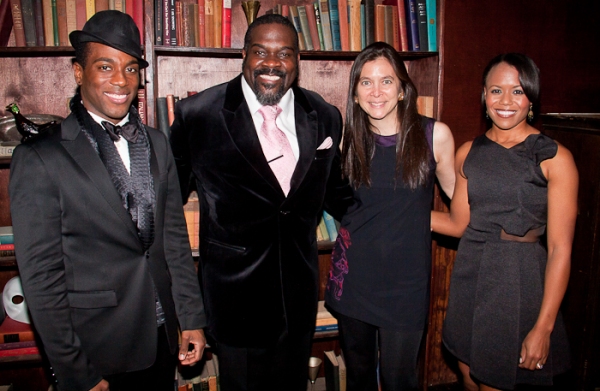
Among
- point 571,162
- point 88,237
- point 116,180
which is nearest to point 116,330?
point 88,237

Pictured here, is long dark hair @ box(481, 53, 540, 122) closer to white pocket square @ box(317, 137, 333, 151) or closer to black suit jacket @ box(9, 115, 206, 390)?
white pocket square @ box(317, 137, 333, 151)

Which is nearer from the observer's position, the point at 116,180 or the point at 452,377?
the point at 116,180

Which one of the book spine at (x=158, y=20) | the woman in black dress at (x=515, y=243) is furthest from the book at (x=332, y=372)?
the book spine at (x=158, y=20)

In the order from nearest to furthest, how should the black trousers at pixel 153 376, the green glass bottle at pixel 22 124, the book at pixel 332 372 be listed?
the black trousers at pixel 153 376
the green glass bottle at pixel 22 124
the book at pixel 332 372

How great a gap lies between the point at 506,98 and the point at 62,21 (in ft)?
6.19

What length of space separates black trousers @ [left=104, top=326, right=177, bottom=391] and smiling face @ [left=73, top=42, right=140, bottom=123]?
2.42 ft

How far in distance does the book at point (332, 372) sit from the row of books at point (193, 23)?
1.74 metres

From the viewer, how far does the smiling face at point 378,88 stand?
1.89 m

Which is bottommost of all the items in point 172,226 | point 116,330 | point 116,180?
point 116,330

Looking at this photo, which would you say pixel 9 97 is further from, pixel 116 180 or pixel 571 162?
pixel 571 162

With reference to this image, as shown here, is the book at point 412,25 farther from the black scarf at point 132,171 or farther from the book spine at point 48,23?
the book spine at point 48,23

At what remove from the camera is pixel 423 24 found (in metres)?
2.47

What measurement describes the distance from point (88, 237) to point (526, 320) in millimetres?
1535

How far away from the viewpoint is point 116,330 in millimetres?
1518
